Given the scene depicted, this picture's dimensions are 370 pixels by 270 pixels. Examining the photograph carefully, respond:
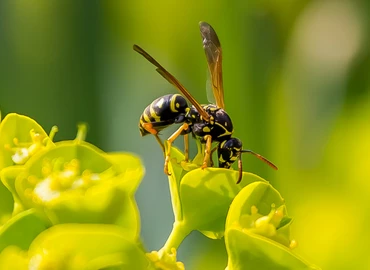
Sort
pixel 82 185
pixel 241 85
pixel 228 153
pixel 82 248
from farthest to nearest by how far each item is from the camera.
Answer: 1. pixel 241 85
2. pixel 228 153
3. pixel 82 185
4. pixel 82 248

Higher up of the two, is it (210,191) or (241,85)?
(210,191)

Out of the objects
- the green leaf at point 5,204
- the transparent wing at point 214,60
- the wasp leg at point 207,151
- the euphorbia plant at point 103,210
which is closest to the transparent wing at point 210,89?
the transparent wing at point 214,60

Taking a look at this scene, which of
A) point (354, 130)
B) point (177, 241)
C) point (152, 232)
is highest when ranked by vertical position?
point (177, 241)

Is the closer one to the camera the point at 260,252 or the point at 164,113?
the point at 260,252

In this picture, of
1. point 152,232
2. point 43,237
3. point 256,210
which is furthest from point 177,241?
point 152,232

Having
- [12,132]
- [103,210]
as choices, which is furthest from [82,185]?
[12,132]

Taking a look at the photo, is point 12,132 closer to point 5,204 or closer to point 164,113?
point 5,204

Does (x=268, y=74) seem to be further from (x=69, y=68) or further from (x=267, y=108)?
(x=69, y=68)

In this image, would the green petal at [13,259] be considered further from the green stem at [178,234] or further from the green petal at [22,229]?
the green stem at [178,234]
